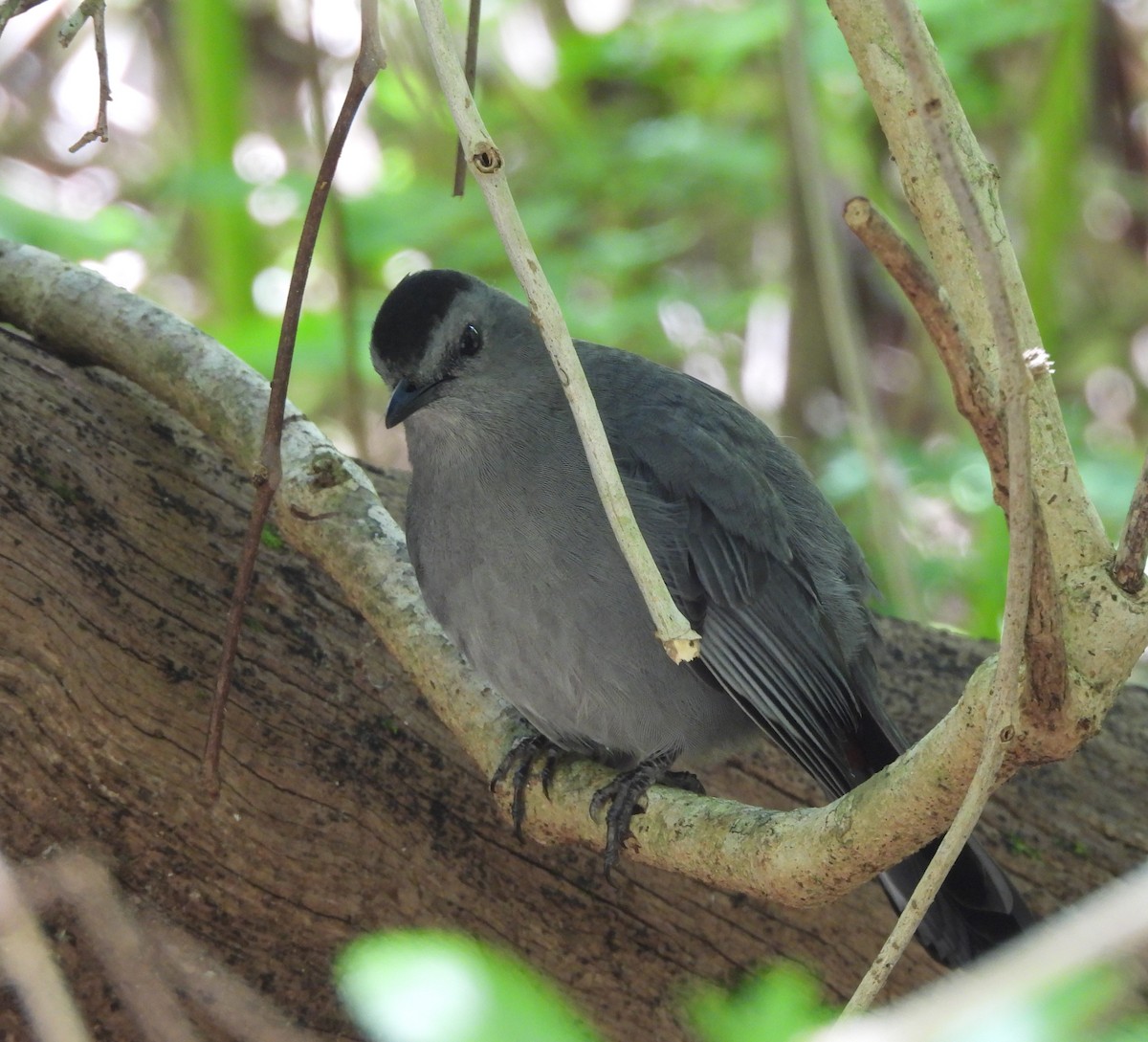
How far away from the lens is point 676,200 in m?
6.34

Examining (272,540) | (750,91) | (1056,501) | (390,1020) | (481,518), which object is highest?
(750,91)

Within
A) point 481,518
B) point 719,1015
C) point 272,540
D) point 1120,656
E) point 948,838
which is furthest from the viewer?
point 272,540

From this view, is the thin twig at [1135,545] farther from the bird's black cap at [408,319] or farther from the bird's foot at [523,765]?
the bird's black cap at [408,319]

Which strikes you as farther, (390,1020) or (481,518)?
(481,518)

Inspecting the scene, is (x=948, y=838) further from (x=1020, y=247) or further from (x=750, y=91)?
(x=750, y=91)

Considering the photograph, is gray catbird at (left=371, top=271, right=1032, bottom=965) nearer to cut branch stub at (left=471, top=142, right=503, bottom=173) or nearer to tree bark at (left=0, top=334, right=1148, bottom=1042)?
tree bark at (left=0, top=334, right=1148, bottom=1042)

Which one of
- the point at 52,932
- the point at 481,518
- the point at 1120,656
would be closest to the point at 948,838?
the point at 1120,656

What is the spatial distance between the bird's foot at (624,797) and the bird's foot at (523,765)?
0.15 metres

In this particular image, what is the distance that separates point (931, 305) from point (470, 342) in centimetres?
161

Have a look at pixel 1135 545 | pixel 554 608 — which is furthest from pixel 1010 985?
pixel 554 608

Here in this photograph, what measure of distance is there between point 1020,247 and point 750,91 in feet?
5.15

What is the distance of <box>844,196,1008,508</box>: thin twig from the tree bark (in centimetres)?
161

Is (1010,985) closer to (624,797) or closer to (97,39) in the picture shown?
(624,797)

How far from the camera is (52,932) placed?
90.9 inches
